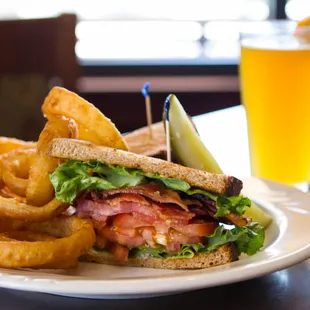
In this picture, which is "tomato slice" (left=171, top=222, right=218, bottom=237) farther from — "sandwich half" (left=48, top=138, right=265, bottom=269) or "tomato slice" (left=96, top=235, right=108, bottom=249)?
"tomato slice" (left=96, top=235, right=108, bottom=249)

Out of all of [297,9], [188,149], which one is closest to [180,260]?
[188,149]

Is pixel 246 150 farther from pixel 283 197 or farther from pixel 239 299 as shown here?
pixel 239 299

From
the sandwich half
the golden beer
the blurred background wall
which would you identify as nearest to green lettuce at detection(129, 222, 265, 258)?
the sandwich half

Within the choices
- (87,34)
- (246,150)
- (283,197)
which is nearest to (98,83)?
(87,34)

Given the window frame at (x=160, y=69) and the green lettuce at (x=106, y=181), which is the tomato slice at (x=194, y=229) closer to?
the green lettuce at (x=106, y=181)

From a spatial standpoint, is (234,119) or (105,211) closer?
(105,211)

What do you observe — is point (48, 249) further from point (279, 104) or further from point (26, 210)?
point (279, 104)
